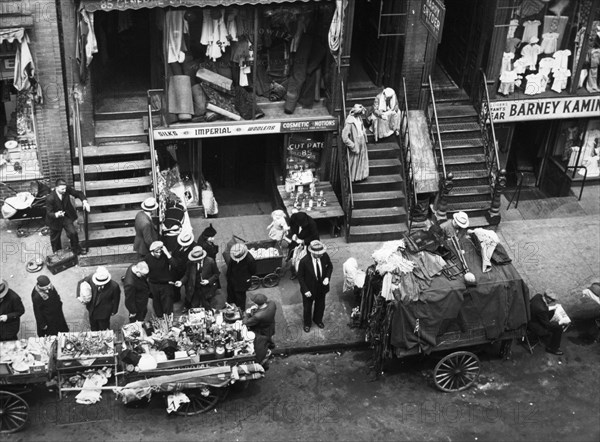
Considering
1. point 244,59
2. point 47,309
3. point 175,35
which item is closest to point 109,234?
point 47,309

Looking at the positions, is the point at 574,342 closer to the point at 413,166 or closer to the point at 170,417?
the point at 413,166

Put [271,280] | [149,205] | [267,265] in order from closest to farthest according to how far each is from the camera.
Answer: [149,205], [267,265], [271,280]

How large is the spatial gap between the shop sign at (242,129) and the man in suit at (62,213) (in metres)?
2.35

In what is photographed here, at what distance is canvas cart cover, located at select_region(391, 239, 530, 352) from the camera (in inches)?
570

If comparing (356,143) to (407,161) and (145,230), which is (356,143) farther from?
(145,230)

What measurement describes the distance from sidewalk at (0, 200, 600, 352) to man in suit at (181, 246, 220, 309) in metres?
0.54

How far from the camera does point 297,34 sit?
18.6m

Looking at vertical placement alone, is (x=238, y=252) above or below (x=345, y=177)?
below

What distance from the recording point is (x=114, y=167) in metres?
18.6

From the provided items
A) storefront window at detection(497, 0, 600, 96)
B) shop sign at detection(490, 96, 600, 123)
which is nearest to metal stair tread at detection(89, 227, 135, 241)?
shop sign at detection(490, 96, 600, 123)

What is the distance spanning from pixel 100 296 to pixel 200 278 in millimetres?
1910

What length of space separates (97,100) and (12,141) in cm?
210

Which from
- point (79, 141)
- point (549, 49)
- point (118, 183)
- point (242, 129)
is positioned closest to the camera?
point (79, 141)

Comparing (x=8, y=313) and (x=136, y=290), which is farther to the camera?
(x=136, y=290)
